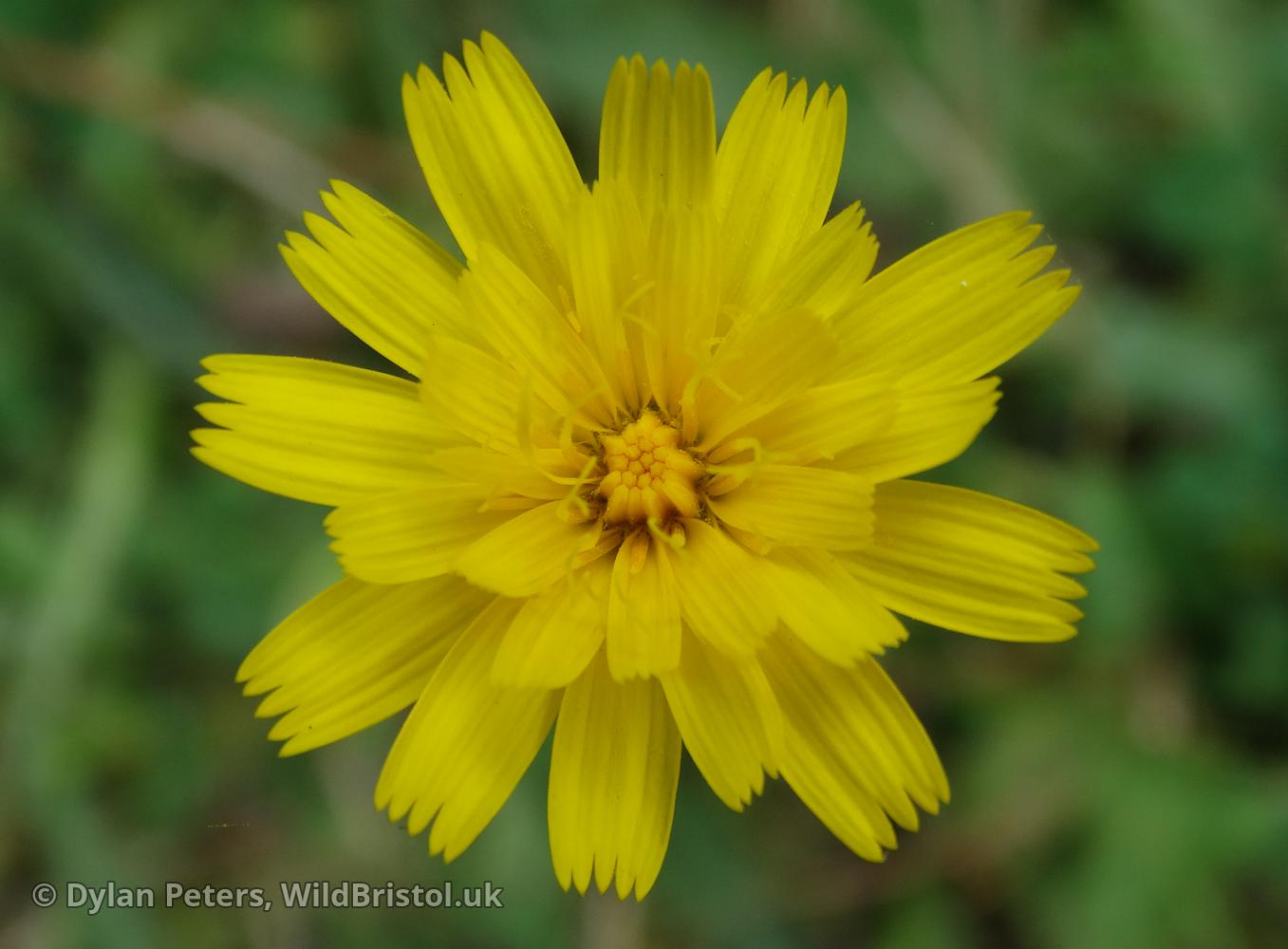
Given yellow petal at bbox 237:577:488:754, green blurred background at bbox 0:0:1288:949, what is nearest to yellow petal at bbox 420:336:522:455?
yellow petal at bbox 237:577:488:754

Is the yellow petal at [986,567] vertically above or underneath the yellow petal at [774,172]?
underneath

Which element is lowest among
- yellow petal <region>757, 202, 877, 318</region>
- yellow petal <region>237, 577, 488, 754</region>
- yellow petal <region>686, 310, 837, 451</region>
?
yellow petal <region>237, 577, 488, 754</region>

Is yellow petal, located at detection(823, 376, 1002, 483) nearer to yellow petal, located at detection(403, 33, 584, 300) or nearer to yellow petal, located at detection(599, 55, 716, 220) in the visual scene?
yellow petal, located at detection(599, 55, 716, 220)

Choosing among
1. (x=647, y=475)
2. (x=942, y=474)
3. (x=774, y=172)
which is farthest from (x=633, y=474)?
(x=942, y=474)

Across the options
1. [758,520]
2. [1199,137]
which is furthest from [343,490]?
[1199,137]

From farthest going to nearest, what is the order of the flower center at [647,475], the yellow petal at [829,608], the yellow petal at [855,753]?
the flower center at [647,475]
the yellow petal at [855,753]
the yellow petal at [829,608]

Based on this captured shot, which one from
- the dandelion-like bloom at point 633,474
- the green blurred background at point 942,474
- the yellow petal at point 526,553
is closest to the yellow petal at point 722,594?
the dandelion-like bloom at point 633,474

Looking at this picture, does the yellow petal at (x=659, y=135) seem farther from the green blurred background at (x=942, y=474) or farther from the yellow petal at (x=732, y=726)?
the green blurred background at (x=942, y=474)
